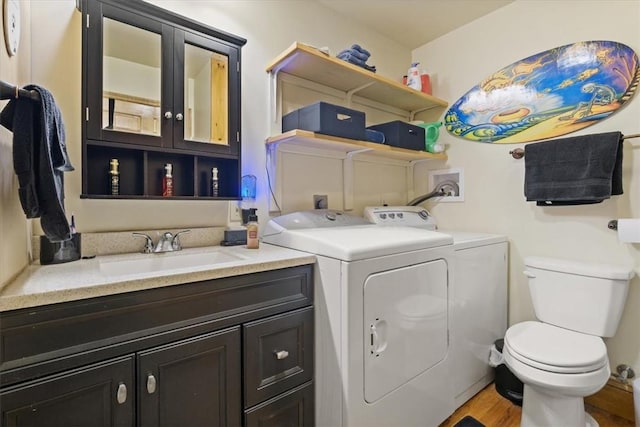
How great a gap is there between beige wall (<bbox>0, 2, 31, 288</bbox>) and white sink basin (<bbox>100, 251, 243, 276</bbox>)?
0.85 feet

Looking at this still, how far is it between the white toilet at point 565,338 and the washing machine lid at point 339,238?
65 cm

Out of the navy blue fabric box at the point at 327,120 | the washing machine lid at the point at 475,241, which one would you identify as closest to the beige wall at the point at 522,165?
the washing machine lid at the point at 475,241

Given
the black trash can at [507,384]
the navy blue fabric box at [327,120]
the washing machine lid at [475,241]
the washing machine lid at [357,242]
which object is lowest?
the black trash can at [507,384]

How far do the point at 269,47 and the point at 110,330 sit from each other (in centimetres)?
173

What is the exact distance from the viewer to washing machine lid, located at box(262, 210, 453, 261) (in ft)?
4.19

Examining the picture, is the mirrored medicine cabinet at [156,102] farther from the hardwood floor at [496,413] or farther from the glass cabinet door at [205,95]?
the hardwood floor at [496,413]

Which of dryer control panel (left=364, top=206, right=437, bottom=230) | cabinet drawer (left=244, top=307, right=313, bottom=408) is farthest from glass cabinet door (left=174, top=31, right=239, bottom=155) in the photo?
dryer control panel (left=364, top=206, right=437, bottom=230)

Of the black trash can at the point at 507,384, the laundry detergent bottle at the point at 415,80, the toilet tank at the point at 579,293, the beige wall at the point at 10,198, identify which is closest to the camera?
the beige wall at the point at 10,198

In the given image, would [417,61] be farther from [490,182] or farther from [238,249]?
[238,249]

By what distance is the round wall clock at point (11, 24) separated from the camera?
94cm

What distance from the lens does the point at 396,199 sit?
264cm

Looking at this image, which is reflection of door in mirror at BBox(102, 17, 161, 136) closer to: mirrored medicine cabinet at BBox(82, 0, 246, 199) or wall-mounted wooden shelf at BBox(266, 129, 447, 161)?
mirrored medicine cabinet at BBox(82, 0, 246, 199)

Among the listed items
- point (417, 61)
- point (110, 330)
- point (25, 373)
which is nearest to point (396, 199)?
point (417, 61)

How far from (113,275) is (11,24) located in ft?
2.89
